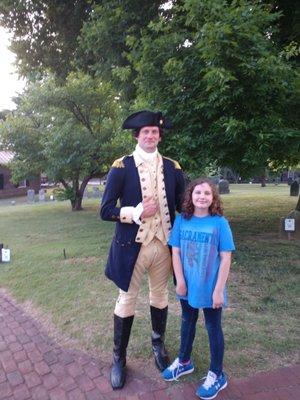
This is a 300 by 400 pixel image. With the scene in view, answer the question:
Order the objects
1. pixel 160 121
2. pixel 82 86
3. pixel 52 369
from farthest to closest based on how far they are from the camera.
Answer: pixel 82 86, pixel 52 369, pixel 160 121

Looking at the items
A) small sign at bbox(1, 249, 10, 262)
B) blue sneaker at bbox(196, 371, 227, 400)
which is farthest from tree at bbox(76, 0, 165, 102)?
blue sneaker at bbox(196, 371, 227, 400)

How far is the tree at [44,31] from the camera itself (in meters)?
7.98

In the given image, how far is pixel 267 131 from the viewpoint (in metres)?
5.21

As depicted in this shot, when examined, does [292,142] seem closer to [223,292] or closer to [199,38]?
[199,38]

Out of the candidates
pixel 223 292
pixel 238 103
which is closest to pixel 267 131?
pixel 238 103

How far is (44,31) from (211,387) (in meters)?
8.39

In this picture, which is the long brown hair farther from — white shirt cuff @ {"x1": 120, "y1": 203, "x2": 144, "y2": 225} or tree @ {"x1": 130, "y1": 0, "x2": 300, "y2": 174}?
tree @ {"x1": 130, "y1": 0, "x2": 300, "y2": 174}

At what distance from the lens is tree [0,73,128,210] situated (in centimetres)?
1367

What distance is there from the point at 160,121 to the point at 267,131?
2616 millimetres

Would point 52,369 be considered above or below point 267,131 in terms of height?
below

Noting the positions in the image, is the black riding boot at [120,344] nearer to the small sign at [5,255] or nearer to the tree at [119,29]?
the tree at [119,29]

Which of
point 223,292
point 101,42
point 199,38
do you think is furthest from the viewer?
point 101,42

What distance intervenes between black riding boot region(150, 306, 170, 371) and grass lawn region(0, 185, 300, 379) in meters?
0.19

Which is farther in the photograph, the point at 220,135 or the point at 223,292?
the point at 220,135
